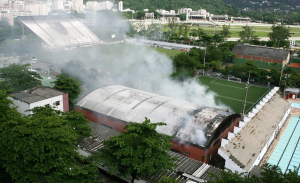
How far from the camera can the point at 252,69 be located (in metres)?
19.2

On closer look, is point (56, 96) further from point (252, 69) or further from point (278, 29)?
point (278, 29)

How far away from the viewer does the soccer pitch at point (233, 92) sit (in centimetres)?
1527

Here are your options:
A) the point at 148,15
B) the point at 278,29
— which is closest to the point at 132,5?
the point at 148,15

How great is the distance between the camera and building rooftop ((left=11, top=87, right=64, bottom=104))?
34.8ft

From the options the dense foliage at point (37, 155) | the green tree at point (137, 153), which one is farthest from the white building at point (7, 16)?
the green tree at point (137, 153)

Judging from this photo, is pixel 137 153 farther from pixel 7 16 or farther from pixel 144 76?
pixel 7 16

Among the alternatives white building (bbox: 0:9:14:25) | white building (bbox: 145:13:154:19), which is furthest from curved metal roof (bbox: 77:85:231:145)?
white building (bbox: 145:13:154:19)

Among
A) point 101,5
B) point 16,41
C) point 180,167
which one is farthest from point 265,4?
point 180,167

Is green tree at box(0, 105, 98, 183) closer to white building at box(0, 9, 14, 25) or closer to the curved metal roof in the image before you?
the curved metal roof

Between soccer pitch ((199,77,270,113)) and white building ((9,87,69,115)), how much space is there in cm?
783

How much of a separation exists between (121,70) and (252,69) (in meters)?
8.55

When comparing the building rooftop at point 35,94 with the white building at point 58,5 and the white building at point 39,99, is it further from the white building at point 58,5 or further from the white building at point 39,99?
the white building at point 58,5

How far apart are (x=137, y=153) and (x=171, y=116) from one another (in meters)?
3.80

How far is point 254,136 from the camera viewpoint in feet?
32.8
